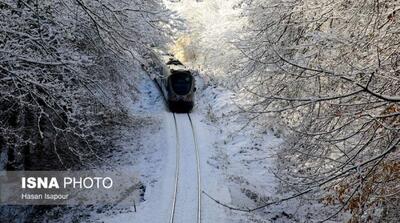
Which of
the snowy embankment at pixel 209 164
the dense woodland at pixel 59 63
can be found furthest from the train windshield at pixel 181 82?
the dense woodland at pixel 59 63

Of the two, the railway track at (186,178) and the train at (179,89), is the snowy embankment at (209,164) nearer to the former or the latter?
the railway track at (186,178)

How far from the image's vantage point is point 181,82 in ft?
77.9

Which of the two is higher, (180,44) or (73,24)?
(180,44)

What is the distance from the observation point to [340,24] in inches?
332

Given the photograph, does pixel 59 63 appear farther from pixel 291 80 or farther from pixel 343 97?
pixel 343 97

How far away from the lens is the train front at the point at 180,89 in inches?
926

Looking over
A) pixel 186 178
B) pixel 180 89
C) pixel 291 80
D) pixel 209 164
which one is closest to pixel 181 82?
pixel 180 89

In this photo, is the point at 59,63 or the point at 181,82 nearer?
the point at 59,63

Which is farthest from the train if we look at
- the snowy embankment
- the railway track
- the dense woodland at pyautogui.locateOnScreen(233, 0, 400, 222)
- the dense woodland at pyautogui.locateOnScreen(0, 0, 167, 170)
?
the dense woodland at pyautogui.locateOnScreen(233, 0, 400, 222)

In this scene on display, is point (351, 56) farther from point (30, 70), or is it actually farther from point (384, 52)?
point (30, 70)

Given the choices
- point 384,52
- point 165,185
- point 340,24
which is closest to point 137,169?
point 165,185

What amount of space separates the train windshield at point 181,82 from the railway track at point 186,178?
2.19m

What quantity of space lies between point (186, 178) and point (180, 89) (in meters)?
9.26

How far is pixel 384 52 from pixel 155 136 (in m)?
14.5
